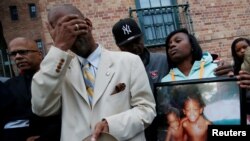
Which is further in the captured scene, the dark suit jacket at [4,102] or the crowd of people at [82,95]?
the dark suit jacket at [4,102]

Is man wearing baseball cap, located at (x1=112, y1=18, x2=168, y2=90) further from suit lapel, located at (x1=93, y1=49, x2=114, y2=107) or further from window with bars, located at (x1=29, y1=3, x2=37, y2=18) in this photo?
window with bars, located at (x1=29, y1=3, x2=37, y2=18)

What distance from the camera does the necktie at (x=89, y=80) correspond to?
1.90m

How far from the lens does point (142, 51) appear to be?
3.14 m

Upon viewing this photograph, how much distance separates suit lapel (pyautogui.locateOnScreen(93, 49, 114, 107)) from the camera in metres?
1.86

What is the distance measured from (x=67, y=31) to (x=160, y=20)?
726cm

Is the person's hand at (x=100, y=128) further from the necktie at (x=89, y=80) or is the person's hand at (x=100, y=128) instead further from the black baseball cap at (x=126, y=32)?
the black baseball cap at (x=126, y=32)

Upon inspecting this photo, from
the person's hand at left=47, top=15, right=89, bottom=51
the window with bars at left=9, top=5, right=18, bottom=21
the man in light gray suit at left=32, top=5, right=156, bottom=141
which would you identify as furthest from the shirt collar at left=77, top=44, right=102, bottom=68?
the window with bars at left=9, top=5, right=18, bottom=21

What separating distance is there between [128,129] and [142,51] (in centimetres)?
142

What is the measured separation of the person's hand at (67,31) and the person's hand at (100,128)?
17.0 inches

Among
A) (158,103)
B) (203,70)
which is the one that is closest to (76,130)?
(158,103)

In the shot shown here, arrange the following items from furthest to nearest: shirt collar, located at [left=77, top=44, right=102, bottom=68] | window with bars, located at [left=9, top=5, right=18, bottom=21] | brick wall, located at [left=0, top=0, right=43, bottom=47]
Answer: window with bars, located at [left=9, top=5, right=18, bottom=21]
brick wall, located at [left=0, top=0, right=43, bottom=47]
shirt collar, located at [left=77, top=44, right=102, bottom=68]

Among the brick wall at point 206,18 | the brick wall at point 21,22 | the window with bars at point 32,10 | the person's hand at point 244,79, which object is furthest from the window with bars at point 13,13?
the person's hand at point 244,79

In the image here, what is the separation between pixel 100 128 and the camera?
67.9 inches

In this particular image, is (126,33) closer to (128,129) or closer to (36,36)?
(128,129)
